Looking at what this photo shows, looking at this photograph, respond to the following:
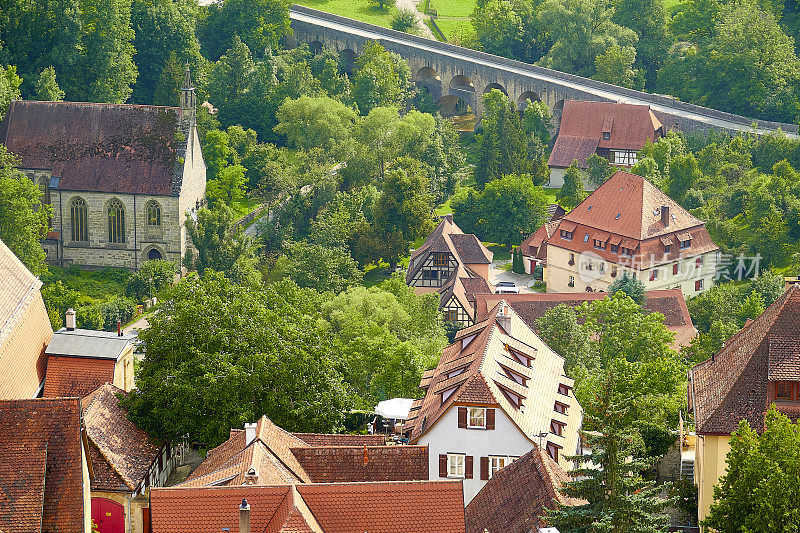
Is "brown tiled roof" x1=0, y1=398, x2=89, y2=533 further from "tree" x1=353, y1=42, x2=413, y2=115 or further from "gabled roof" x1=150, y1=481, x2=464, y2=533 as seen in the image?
"tree" x1=353, y1=42, x2=413, y2=115

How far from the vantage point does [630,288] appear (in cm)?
8925

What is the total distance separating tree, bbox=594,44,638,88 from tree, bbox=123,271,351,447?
76014mm

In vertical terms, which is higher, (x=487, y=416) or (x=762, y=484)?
(x=487, y=416)

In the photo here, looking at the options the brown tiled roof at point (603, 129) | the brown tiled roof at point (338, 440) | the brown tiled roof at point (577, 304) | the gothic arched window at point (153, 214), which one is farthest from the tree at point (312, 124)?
the brown tiled roof at point (338, 440)

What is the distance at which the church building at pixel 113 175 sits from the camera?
95000mm

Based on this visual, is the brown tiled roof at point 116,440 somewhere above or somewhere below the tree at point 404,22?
below

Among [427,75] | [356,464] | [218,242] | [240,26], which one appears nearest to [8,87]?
[218,242]

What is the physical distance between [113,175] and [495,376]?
48487mm

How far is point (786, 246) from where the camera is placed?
96.1m

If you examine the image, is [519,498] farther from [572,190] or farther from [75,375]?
[572,190]

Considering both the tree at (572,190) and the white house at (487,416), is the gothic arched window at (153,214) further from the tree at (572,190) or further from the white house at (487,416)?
the white house at (487,416)

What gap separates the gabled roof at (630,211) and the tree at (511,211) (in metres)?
5.21

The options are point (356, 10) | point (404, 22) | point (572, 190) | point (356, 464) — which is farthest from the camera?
point (356, 10)

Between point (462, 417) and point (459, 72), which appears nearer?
point (462, 417)
